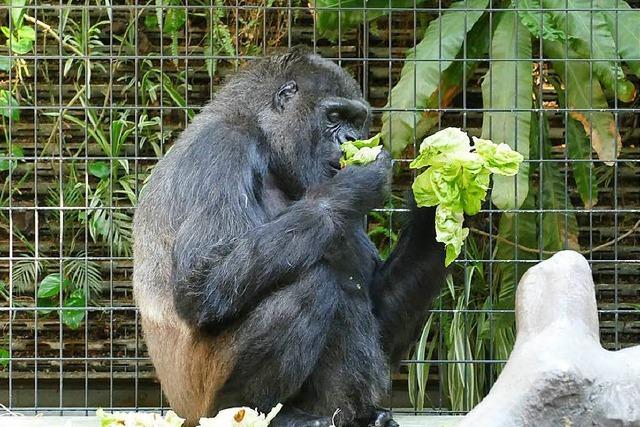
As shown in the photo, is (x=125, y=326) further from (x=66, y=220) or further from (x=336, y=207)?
(x=336, y=207)

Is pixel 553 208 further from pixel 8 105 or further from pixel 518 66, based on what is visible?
pixel 8 105

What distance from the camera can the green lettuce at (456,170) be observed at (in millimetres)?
4941

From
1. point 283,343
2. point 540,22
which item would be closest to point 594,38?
point 540,22

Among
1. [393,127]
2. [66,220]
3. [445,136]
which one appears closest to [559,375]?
[445,136]

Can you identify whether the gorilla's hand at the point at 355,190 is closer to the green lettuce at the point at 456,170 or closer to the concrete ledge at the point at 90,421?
the green lettuce at the point at 456,170

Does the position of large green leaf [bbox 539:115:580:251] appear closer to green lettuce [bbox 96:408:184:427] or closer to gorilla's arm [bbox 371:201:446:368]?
gorilla's arm [bbox 371:201:446:368]

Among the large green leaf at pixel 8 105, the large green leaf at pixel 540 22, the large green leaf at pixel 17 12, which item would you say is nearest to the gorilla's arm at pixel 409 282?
the large green leaf at pixel 540 22

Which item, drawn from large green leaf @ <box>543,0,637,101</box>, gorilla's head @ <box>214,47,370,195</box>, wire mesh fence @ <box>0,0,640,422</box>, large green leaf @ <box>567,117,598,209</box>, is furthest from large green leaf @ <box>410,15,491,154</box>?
gorilla's head @ <box>214,47,370,195</box>

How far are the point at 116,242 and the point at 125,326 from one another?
3.22 feet

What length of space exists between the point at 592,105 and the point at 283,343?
2979 millimetres

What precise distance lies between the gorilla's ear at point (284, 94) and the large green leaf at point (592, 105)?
6.84ft

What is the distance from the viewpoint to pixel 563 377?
10.2ft

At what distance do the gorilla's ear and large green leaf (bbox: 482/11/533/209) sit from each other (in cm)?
160

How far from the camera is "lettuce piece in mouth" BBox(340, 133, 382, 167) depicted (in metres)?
4.93
